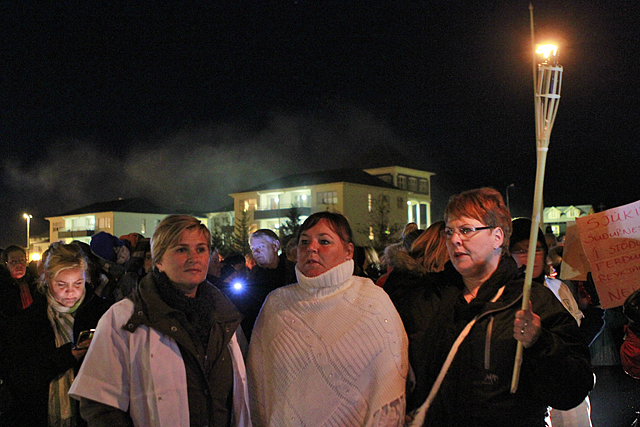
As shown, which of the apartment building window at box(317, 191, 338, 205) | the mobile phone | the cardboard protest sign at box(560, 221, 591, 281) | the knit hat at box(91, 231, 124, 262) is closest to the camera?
the mobile phone

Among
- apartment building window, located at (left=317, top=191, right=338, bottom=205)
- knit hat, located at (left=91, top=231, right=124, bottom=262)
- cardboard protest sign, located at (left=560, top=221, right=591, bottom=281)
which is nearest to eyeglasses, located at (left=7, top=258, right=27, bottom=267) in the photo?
knit hat, located at (left=91, top=231, right=124, bottom=262)

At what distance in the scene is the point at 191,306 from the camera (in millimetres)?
3158

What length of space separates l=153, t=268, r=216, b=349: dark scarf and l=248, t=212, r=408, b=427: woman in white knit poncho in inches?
14.4

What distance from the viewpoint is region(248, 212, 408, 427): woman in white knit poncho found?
301cm

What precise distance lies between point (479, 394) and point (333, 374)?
82 centimetres

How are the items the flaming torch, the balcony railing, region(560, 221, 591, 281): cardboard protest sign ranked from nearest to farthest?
the flaming torch < region(560, 221, 591, 281): cardboard protest sign < the balcony railing

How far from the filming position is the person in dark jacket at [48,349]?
12.4 feet

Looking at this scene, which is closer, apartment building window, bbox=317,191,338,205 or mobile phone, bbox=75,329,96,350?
mobile phone, bbox=75,329,96,350

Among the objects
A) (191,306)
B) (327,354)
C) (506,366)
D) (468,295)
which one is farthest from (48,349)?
(506,366)

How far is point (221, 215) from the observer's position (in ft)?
242

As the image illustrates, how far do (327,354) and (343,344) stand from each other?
11 centimetres

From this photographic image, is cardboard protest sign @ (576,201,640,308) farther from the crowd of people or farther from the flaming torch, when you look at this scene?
the flaming torch

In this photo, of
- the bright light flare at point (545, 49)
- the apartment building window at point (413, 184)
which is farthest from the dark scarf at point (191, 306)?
the apartment building window at point (413, 184)

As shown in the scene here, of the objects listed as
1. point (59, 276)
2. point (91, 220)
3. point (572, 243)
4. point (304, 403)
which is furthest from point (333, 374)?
point (91, 220)
